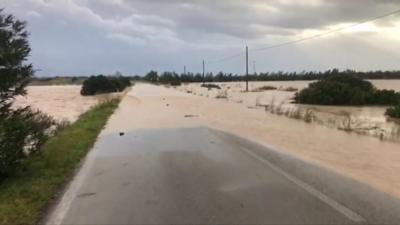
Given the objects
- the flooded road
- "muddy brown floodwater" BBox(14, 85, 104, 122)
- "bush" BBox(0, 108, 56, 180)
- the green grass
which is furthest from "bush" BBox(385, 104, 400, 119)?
"bush" BBox(0, 108, 56, 180)

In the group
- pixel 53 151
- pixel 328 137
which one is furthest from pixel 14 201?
pixel 328 137

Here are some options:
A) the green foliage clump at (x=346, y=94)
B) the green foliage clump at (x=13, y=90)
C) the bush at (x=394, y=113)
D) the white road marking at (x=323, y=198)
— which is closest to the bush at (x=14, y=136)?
the green foliage clump at (x=13, y=90)

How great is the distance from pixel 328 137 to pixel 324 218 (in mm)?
13150

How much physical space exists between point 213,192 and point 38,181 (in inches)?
127

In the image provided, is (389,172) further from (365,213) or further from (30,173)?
(30,173)

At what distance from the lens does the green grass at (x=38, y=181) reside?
8.16m

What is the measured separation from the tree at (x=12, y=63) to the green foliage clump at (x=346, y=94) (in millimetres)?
35446

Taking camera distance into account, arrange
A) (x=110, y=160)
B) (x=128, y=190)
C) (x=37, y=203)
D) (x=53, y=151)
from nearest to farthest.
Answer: (x=37, y=203)
(x=128, y=190)
(x=110, y=160)
(x=53, y=151)

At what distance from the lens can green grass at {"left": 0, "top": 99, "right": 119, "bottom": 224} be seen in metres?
8.16

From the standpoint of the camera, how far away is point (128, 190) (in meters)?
9.66

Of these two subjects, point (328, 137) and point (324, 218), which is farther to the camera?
point (328, 137)

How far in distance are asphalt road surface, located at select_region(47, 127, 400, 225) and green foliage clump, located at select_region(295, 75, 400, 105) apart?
31.2 meters

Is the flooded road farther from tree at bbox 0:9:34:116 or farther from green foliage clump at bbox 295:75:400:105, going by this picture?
green foliage clump at bbox 295:75:400:105

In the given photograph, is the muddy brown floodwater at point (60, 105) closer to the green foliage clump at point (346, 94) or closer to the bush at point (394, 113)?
the bush at point (394, 113)
